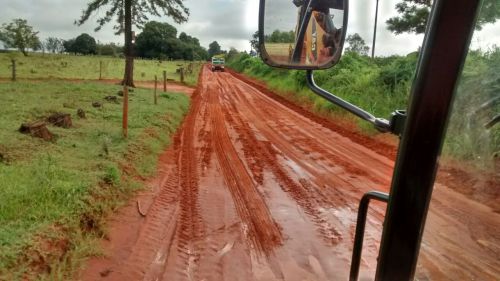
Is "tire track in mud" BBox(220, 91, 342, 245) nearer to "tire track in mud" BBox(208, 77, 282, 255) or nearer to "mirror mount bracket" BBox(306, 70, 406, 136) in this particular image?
"tire track in mud" BBox(208, 77, 282, 255)

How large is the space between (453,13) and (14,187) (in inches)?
178

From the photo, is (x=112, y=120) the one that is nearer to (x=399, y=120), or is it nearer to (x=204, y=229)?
(x=204, y=229)

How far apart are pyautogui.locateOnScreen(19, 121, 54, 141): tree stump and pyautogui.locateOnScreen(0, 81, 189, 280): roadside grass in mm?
143

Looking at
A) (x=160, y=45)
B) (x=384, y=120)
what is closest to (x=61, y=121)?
(x=384, y=120)

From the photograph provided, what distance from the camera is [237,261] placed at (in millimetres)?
3730

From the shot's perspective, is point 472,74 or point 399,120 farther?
point 399,120

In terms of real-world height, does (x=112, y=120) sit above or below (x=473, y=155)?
below

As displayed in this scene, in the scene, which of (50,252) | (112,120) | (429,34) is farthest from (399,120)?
(112,120)

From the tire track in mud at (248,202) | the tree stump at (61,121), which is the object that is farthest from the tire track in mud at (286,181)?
the tree stump at (61,121)

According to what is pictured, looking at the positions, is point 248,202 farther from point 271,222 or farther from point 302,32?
point 302,32

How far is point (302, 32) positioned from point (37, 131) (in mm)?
6324

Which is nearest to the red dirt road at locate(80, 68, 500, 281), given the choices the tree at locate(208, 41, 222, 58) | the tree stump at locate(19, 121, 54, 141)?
the tree stump at locate(19, 121, 54, 141)

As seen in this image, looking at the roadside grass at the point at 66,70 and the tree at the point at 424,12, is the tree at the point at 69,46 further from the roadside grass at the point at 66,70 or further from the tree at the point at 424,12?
the tree at the point at 424,12

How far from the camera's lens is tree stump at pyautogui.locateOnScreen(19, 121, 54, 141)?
661 centimetres
